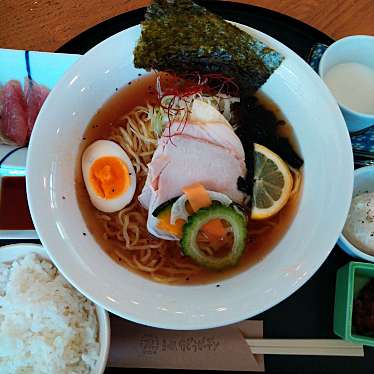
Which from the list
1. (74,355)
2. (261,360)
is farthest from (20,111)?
(261,360)

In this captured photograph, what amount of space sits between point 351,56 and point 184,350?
1.16 metres

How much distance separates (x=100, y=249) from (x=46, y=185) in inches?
10.6

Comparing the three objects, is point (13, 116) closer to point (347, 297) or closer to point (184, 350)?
point (184, 350)

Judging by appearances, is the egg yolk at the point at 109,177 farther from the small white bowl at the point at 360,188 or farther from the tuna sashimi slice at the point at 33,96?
the small white bowl at the point at 360,188

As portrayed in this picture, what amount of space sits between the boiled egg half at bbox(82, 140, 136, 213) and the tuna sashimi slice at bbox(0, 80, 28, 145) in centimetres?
30

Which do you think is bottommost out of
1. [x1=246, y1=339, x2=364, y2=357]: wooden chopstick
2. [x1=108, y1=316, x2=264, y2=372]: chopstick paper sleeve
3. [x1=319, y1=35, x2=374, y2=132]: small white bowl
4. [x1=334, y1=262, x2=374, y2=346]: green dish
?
[x1=108, y1=316, x2=264, y2=372]: chopstick paper sleeve

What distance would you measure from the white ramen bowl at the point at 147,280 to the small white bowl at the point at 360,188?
18 centimetres

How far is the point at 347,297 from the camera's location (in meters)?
1.50

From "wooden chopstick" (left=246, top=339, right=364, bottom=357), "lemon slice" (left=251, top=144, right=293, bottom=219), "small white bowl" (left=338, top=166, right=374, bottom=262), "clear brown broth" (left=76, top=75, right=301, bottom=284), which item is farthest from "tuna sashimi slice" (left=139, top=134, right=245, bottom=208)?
"wooden chopstick" (left=246, top=339, right=364, bottom=357)

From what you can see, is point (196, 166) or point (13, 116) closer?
point (196, 166)

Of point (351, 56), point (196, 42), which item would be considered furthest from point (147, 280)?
point (351, 56)

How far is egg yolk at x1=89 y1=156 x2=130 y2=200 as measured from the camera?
5.17ft

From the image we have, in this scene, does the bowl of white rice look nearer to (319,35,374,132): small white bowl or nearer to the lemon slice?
the lemon slice

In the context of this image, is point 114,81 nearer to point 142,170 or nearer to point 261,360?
point 142,170
